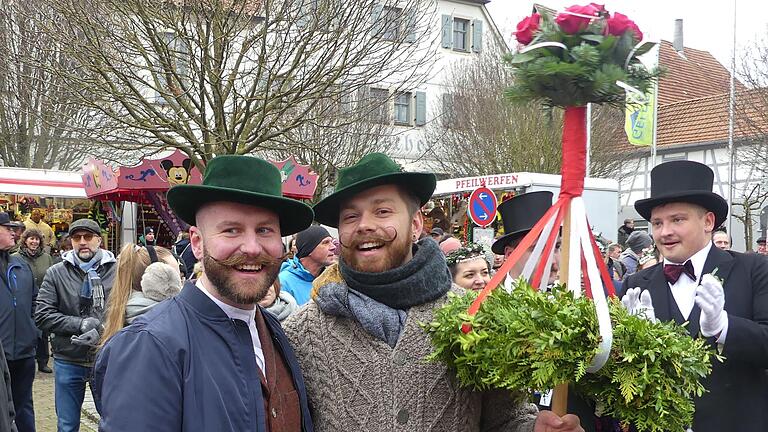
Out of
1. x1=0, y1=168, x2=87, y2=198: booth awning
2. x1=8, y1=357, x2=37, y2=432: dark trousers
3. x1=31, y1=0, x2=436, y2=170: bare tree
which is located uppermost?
x1=31, y1=0, x2=436, y2=170: bare tree

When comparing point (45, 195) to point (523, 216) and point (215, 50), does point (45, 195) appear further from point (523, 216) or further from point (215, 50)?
point (523, 216)

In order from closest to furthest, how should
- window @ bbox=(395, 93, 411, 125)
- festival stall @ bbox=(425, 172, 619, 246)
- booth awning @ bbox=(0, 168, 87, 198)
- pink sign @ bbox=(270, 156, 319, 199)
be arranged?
pink sign @ bbox=(270, 156, 319, 199) → booth awning @ bbox=(0, 168, 87, 198) → festival stall @ bbox=(425, 172, 619, 246) → window @ bbox=(395, 93, 411, 125)

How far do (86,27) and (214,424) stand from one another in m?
9.57

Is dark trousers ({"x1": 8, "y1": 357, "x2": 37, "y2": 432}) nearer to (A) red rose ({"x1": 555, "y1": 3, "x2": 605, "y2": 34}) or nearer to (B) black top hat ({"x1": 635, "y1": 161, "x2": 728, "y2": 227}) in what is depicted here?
(B) black top hat ({"x1": 635, "y1": 161, "x2": 728, "y2": 227})

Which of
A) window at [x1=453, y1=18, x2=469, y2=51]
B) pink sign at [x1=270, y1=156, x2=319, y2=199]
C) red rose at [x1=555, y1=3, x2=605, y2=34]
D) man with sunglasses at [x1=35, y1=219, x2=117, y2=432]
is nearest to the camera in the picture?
red rose at [x1=555, y1=3, x2=605, y2=34]

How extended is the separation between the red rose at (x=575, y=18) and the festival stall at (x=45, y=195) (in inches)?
552

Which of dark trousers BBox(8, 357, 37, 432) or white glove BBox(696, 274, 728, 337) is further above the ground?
white glove BBox(696, 274, 728, 337)

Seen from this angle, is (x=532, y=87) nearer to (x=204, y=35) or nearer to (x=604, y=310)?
(x=604, y=310)

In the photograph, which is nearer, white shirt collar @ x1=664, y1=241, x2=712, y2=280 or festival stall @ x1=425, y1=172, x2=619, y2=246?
white shirt collar @ x1=664, y1=241, x2=712, y2=280

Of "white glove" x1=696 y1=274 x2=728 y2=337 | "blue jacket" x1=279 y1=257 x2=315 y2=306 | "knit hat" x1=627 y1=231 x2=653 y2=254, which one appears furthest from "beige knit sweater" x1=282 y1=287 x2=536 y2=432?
"knit hat" x1=627 y1=231 x2=653 y2=254

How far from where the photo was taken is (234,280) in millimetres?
2361

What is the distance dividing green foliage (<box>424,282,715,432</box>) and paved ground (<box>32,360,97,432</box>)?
6250 millimetres

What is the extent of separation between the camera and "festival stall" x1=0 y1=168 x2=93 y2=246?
1475 centimetres

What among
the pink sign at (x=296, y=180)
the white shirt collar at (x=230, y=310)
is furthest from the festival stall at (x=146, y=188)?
the white shirt collar at (x=230, y=310)
